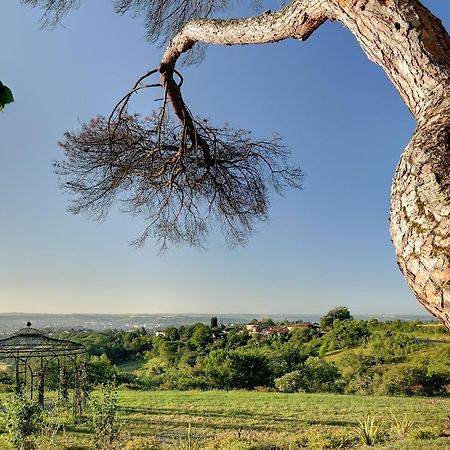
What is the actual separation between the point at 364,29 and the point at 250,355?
374 inches

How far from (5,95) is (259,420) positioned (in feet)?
21.1

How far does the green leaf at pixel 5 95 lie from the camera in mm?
951

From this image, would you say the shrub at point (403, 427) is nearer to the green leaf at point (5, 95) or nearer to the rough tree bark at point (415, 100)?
the rough tree bark at point (415, 100)

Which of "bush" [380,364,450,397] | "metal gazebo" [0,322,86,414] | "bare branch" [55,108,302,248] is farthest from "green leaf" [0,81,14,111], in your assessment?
"bush" [380,364,450,397]

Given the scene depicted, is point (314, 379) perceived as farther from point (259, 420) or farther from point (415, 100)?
point (415, 100)

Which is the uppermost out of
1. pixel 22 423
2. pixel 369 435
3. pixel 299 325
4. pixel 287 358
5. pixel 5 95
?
pixel 5 95

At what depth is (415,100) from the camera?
129 cm

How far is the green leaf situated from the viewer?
3.12ft

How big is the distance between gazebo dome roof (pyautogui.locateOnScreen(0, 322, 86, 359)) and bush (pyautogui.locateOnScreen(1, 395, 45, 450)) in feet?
6.79

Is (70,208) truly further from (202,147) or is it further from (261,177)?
(261,177)

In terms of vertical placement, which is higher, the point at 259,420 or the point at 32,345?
the point at 32,345

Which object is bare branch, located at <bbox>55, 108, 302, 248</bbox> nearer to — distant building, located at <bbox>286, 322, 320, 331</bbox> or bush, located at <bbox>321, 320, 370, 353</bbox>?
bush, located at <bbox>321, 320, 370, 353</bbox>

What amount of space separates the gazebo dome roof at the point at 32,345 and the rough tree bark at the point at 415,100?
6077 mm

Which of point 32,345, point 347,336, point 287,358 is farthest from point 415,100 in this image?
point 347,336
